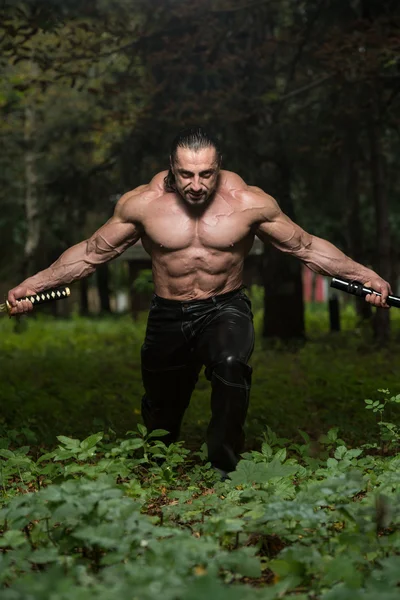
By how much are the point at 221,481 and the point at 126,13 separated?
1129 centimetres

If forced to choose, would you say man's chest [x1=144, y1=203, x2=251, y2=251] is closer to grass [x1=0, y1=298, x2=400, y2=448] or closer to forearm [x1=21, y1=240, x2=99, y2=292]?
forearm [x1=21, y1=240, x2=99, y2=292]

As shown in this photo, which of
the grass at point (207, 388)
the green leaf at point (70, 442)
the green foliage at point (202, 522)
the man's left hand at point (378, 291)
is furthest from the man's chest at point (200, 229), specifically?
the green leaf at point (70, 442)

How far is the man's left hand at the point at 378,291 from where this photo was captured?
7.06 m

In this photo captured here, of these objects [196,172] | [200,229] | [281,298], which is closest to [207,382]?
[281,298]

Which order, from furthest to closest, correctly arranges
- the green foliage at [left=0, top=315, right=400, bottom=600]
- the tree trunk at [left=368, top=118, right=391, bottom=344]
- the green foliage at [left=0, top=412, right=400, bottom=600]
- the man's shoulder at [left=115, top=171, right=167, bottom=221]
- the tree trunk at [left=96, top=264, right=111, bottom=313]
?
the tree trunk at [left=96, top=264, right=111, bottom=313] → the tree trunk at [left=368, top=118, right=391, bottom=344] → the man's shoulder at [left=115, top=171, right=167, bottom=221] → the green foliage at [left=0, top=315, right=400, bottom=600] → the green foliage at [left=0, top=412, right=400, bottom=600]

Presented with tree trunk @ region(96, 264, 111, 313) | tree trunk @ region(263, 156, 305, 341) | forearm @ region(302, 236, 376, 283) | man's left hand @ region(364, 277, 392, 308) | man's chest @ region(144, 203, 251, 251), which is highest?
man's chest @ region(144, 203, 251, 251)

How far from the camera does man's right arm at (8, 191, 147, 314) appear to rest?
7.21 meters

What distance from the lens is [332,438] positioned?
6.79 m

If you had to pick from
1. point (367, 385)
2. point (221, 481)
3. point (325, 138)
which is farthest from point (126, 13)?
point (221, 481)

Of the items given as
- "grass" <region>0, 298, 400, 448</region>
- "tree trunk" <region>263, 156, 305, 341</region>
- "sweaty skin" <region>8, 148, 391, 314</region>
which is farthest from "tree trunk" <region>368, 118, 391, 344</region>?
"sweaty skin" <region>8, 148, 391, 314</region>

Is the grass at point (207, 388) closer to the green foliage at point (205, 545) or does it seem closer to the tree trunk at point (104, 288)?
the green foliage at point (205, 545)

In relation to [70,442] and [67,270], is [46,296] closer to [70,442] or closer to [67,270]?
[67,270]

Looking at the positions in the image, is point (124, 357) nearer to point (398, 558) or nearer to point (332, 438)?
point (332, 438)

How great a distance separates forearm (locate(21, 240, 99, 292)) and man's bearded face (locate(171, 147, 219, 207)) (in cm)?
83
